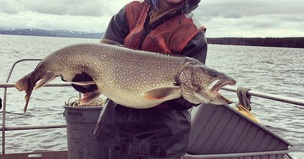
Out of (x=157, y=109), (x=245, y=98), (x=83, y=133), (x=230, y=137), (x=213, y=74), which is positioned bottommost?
(x=83, y=133)

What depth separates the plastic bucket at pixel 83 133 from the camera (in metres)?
4.99

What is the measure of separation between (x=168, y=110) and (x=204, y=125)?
1.32m

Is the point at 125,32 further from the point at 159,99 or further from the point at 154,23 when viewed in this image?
the point at 159,99

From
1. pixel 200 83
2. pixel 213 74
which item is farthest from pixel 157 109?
pixel 213 74

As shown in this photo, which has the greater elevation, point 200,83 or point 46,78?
point 200,83

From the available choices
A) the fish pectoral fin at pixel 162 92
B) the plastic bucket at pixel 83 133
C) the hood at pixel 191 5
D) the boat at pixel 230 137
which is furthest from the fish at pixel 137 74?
the plastic bucket at pixel 83 133

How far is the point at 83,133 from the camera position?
5.03 meters

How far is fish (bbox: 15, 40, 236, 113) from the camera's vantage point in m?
2.86

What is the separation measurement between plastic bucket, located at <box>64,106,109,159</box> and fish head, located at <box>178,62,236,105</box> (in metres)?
2.40

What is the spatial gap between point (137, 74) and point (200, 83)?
506mm

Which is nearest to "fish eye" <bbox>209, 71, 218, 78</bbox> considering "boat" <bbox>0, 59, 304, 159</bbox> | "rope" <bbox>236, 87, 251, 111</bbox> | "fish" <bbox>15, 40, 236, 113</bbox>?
"fish" <bbox>15, 40, 236, 113</bbox>

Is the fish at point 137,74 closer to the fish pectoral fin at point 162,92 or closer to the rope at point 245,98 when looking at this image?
the fish pectoral fin at point 162,92

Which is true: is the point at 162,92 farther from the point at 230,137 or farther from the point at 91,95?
the point at 230,137

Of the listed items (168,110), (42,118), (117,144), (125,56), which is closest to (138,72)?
(125,56)
